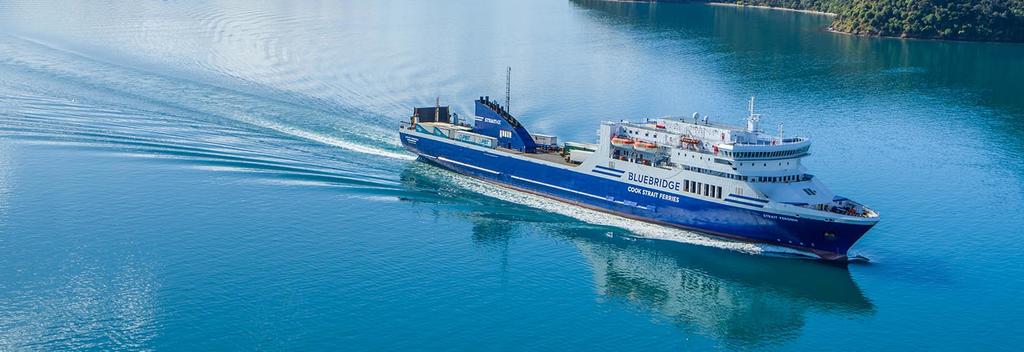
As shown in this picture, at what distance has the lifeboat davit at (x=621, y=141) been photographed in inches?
2140

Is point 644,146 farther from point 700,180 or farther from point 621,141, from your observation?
point 700,180

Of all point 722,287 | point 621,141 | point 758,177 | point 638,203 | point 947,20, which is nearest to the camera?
point 722,287

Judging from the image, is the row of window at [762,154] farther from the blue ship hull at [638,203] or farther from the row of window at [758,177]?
the blue ship hull at [638,203]

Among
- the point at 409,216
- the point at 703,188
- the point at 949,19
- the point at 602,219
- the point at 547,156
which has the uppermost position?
the point at 949,19

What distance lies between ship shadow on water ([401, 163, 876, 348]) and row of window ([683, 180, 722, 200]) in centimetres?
291

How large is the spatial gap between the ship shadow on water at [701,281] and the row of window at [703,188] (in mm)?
2911

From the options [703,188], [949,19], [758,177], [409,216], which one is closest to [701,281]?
[703,188]

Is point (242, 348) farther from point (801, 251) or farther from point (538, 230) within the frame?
point (801, 251)

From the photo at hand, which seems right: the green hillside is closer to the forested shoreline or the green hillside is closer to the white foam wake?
the forested shoreline

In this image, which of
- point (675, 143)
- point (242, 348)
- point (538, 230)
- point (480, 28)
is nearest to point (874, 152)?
point (675, 143)

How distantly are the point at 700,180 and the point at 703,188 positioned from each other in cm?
44

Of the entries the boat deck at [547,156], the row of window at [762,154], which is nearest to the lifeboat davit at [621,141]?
the boat deck at [547,156]

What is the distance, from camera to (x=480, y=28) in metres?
131

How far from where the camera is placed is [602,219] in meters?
54.8
